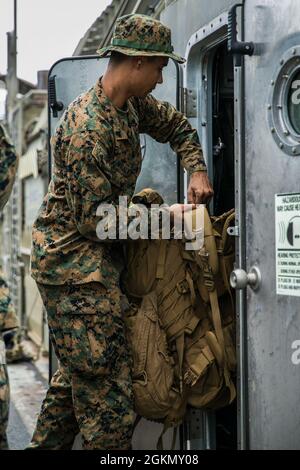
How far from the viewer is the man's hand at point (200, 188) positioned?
3.61m

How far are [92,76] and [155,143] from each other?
0.51 m

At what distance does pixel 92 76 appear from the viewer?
4.10 m

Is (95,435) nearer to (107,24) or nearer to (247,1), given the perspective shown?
(247,1)

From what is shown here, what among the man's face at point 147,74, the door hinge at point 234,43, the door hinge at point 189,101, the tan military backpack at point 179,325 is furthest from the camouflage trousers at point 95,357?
the door hinge at point 234,43

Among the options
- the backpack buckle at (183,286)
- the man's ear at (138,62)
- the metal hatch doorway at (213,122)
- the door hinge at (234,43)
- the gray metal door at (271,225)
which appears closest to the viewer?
the gray metal door at (271,225)

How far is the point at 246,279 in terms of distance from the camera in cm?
312

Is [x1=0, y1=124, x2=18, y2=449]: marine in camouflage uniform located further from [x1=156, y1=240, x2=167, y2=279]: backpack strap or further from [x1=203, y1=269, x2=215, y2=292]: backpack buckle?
[x1=203, y1=269, x2=215, y2=292]: backpack buckle

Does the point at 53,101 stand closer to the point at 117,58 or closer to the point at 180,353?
the point at 117,58

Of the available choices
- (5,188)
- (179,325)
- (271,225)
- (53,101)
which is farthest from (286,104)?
(53,101)

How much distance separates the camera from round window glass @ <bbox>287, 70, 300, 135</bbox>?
2863 millimetres

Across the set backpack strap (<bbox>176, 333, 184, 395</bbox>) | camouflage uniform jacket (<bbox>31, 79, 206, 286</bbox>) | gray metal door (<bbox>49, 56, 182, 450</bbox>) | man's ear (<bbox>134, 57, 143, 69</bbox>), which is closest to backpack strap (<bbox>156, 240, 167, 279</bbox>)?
camouflage uniform jacket (<bbox>31, 79, 206, 286</bbox>)

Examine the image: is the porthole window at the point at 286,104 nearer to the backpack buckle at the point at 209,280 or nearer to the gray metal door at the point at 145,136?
the backpack buckle at the point at 209,280

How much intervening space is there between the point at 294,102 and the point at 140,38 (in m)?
0.78

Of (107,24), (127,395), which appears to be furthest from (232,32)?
(107,24)
